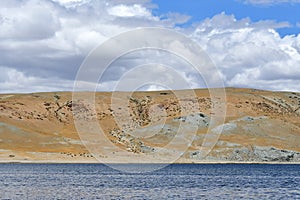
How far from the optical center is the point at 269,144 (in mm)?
168625

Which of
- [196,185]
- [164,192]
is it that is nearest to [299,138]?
[196,185]

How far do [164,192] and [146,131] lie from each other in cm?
10005

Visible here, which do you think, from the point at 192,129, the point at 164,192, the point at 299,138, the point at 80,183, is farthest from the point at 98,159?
the point at 164,192

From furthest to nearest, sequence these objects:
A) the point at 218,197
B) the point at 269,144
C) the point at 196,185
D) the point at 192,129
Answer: the point at 192,129, the point at 269,144, the point at 196,185, the point at 218,197

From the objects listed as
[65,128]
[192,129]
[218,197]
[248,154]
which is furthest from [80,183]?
[65,128]

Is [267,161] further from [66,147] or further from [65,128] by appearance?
[65,128]

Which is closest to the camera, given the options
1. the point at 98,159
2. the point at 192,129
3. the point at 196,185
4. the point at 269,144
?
the point at 196,185

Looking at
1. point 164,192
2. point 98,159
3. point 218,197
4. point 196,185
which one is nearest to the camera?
point 218,197

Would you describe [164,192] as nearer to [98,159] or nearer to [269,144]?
[98,159]

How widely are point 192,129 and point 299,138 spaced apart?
30417mm

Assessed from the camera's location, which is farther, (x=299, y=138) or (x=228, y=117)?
(x=228, y=117)

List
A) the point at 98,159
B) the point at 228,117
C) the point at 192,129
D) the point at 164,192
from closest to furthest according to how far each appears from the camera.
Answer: the point at 164,192 < the point at 98,159 < the point at 192,129 < the point at 228,117

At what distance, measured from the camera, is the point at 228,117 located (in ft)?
643

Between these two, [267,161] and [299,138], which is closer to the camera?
[267,161]
